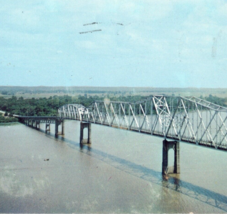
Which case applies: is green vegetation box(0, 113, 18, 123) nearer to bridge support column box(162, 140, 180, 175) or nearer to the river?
the river

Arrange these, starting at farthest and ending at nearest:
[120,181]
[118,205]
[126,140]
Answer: [126,140], [120,181], [118,205]

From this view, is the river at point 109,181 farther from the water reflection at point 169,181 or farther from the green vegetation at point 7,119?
the green vegetation at point 7,119

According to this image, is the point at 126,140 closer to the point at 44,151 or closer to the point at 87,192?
the point at 44,151

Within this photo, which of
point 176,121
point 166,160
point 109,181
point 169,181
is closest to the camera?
point 109,181

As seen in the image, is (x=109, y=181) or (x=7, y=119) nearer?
(x=109, y=181)

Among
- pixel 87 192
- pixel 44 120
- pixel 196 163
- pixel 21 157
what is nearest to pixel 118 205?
pixel 87 192

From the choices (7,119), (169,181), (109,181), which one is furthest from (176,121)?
(7,119)

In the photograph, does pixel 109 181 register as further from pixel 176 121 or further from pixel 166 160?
pixel 176 121

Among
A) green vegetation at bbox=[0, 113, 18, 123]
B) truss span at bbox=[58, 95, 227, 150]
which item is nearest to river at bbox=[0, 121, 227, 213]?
truss span at bbox=[58, 95, 227, 150]
